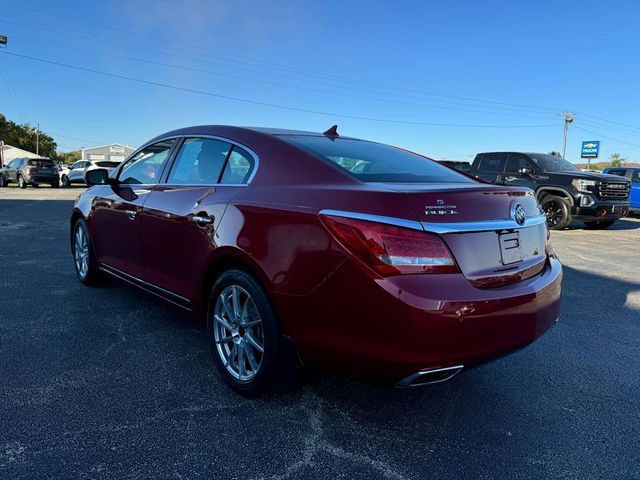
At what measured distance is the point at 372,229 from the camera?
6.96ft

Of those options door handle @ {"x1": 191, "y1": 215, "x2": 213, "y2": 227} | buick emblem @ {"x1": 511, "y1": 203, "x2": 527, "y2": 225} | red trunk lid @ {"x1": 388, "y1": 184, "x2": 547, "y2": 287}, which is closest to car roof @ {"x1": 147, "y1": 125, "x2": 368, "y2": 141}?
door handle @ {"x1": 191, "y1": 215, "x2": 213, "y2": 227}

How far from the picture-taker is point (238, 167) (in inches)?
120

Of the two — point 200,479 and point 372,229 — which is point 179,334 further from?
point 372,229

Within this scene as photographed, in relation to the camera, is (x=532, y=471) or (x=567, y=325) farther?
(x=567, y=325)

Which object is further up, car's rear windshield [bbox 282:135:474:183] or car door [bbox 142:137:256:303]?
car's rear windshield [bbox 282:135:474:183]

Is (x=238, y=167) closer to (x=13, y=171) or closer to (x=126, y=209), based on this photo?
(x=126, y=209)

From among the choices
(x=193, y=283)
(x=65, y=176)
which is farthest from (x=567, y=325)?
(x=65, y=176)

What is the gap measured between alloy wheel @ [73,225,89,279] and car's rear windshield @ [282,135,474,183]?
9.69 ft

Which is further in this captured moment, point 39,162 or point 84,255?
point 39,162

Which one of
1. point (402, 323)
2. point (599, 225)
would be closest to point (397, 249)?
point (402, 323)

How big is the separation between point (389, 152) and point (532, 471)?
86.1 inches

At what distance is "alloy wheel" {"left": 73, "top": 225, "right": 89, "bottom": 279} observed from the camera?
4.96 metres

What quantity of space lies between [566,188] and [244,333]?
1085cm

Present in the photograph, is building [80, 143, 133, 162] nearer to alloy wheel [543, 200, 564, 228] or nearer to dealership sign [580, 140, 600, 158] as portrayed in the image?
dealership sign [580, 140, 600, 158]
